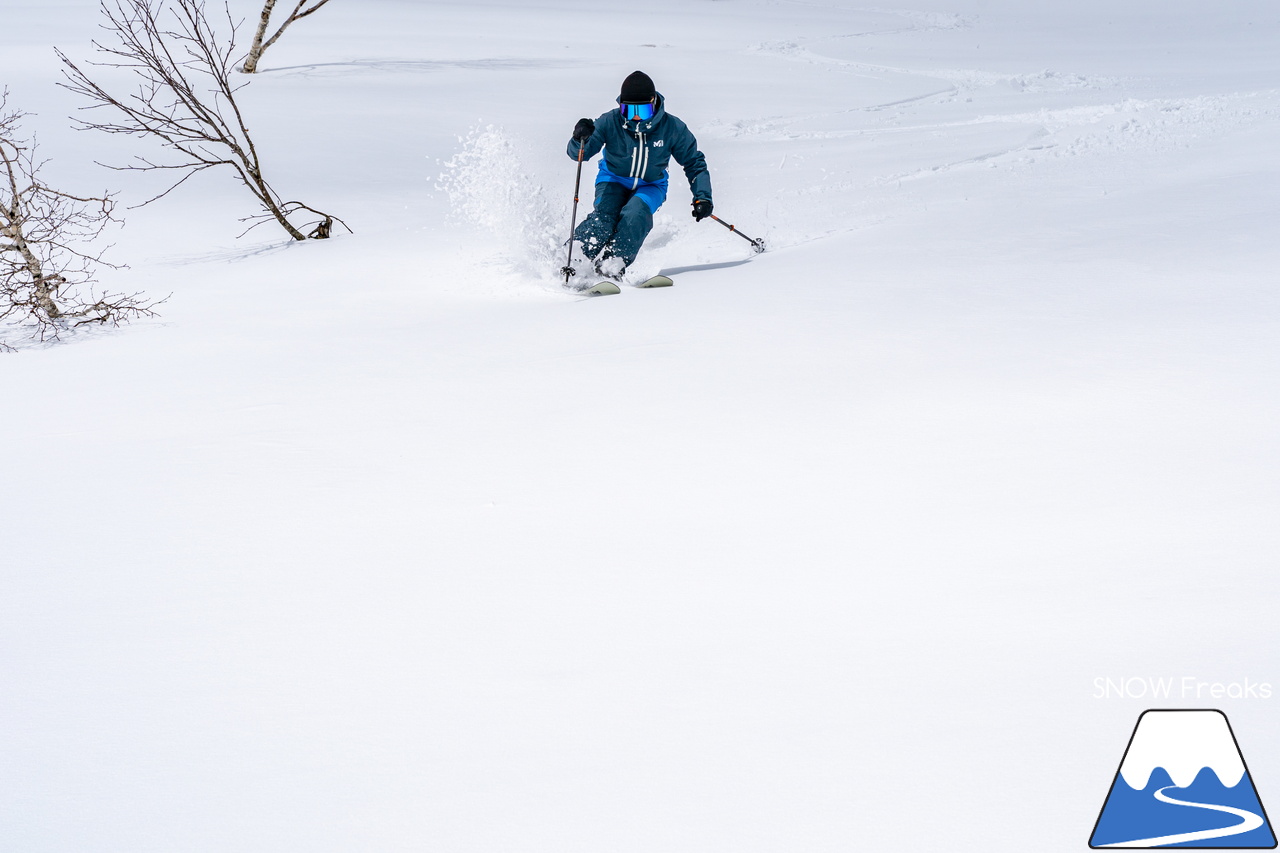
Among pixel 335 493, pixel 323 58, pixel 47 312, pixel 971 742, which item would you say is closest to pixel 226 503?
pixel 335 493

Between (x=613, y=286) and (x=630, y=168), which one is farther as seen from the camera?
(x=630, y=168)

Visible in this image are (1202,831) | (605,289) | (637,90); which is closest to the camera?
(1202,831)

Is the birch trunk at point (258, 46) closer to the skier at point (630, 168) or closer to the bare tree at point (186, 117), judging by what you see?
the bare tree at point (186, 117)

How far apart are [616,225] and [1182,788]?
465cm

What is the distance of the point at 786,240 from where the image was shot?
598 centimetres

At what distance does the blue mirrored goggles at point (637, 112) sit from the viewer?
5.50 metres

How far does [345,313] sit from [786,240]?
2.84 meters

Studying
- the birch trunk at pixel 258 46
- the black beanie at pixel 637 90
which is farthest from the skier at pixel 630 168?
the birch trunk at pixel 258 46

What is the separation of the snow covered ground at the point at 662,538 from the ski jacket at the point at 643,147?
50 centimetres

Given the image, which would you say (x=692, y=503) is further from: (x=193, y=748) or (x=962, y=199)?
(x=962, y=199)

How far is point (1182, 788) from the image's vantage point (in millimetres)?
1487

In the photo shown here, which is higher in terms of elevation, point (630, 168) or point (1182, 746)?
point (630, 168)

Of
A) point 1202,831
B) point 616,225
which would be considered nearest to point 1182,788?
point 1202,831

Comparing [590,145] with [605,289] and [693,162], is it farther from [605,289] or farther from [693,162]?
[605,289]
